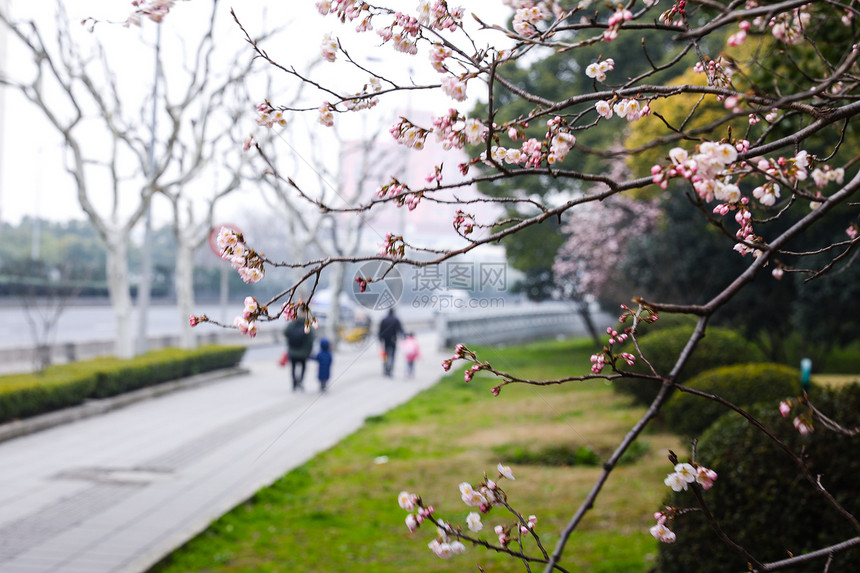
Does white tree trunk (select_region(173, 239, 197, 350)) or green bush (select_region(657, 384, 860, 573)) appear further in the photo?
white tree trunk (select_region(173, 239, 197, 350))

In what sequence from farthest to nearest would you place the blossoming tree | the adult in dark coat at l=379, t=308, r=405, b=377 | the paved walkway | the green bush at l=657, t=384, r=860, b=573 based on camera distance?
1. the adult in dark coat at l=379, t=308, r=405, b=377
2. the paved walkway
3. the green bush at l=657, t=384, r=860, b=573
4. the blossoming tree

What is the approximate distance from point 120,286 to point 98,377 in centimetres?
240

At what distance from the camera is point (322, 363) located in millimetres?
8336

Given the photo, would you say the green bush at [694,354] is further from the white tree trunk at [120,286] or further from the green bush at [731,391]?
the white tree trunk at [120,286]

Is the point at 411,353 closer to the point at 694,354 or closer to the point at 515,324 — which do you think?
the point at 515,324

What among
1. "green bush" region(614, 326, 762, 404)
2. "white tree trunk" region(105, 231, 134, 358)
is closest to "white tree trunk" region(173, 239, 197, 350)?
"white tree trunk" region(105, 231, 134, 358)

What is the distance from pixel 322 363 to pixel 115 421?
267cm

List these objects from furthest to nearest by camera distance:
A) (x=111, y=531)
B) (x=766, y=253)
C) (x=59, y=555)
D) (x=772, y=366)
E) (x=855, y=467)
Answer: (x=772, y=366) → (x=111, y=531) → (x=59, y=555) → (x=855, y=467) → (x=766, y=253)

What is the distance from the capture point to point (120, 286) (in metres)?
11.8

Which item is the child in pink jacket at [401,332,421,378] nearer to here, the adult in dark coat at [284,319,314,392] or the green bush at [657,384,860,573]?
the adult in dark coat at [284,319,314,392]

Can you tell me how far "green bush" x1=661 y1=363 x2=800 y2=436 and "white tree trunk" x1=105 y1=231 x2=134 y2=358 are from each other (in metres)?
8.10

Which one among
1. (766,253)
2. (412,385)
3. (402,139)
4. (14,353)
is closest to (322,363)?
(412,385)

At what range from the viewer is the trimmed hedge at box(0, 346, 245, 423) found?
8.27 m

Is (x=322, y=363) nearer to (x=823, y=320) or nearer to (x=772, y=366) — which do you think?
(x=772, y=366)
